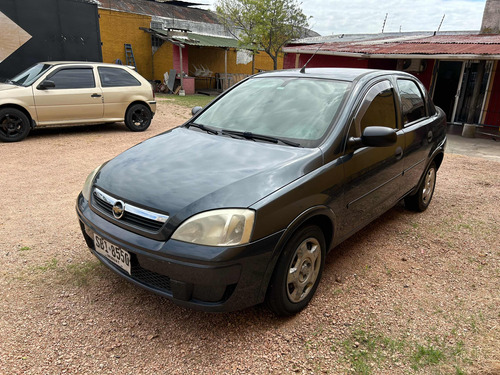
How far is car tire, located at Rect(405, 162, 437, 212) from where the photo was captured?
4516 mm

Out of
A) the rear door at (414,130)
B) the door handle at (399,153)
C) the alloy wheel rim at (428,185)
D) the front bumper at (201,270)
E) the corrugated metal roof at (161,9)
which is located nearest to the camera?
the front bumper at (201,270)

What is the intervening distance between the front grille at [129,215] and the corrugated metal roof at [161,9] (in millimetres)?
23067

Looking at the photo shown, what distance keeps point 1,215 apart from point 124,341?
270 cm

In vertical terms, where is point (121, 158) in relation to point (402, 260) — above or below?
above

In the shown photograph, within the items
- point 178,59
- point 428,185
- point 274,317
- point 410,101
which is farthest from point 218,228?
point 178,59

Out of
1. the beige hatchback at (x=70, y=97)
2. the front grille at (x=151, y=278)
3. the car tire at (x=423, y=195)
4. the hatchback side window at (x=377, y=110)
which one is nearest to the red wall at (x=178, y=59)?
the beige hatchback at (x=70, y=97)

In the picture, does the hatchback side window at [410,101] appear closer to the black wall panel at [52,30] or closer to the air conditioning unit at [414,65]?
the black wall panel at [52,30]

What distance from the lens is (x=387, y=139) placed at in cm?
280

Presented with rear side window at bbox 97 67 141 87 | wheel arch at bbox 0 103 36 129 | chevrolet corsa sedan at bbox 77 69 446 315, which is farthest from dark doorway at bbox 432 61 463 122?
wheel arch at bbox 0 103 36 129

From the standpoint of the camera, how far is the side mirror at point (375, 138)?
2.79 meters

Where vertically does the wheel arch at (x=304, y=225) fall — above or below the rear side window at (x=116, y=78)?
below

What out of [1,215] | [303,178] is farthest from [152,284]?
[1,215]

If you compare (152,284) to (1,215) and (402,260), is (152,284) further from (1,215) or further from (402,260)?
(1,215)

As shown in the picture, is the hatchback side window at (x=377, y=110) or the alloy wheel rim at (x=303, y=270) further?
the hatchback side window at (x=377, y=110)
